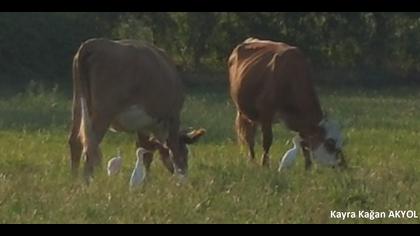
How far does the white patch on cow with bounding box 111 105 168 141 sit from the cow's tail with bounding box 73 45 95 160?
348 millimetres

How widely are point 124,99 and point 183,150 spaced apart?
1.17 metres

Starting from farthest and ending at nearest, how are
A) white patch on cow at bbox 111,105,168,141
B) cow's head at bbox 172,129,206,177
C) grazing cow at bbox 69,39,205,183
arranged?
cow's head at bbox 172,129,206,177 → white patch on cow at bbox 111,105,168,141 → grazing cow at bbox 69,39,205,183

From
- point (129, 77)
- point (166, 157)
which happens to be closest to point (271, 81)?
point (166, 157)

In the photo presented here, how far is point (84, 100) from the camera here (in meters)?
10.1

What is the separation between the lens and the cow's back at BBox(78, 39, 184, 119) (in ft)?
33.1

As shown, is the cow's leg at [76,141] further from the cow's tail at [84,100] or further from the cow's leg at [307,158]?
the cow's leg at [307,158]

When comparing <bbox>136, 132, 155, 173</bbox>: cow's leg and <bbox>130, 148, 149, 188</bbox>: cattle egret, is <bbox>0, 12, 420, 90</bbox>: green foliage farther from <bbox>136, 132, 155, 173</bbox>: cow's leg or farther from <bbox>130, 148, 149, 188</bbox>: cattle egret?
<bbox>130, 148, 149, 188</bbox>: cattle egret

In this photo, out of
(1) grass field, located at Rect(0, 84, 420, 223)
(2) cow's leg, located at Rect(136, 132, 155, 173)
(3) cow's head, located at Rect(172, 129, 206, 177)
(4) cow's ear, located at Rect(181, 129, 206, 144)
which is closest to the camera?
(1) grass field, located at Rect(0, 84, 420, 223)

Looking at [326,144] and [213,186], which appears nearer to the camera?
[213,186]

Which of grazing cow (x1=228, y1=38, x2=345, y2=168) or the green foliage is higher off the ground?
grazing cow (x1=228, y1=38, x2=345, y2=168)

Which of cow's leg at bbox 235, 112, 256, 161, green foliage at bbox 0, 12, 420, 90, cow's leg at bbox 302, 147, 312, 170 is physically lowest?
green foliage at bbox 0, 12, 420, 90

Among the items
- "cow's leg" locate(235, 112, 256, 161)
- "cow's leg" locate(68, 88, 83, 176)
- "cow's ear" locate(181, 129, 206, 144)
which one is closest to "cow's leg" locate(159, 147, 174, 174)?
"cow's ear" locate(181, 129, 206, 144)

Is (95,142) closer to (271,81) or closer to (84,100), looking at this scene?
(84,100)
